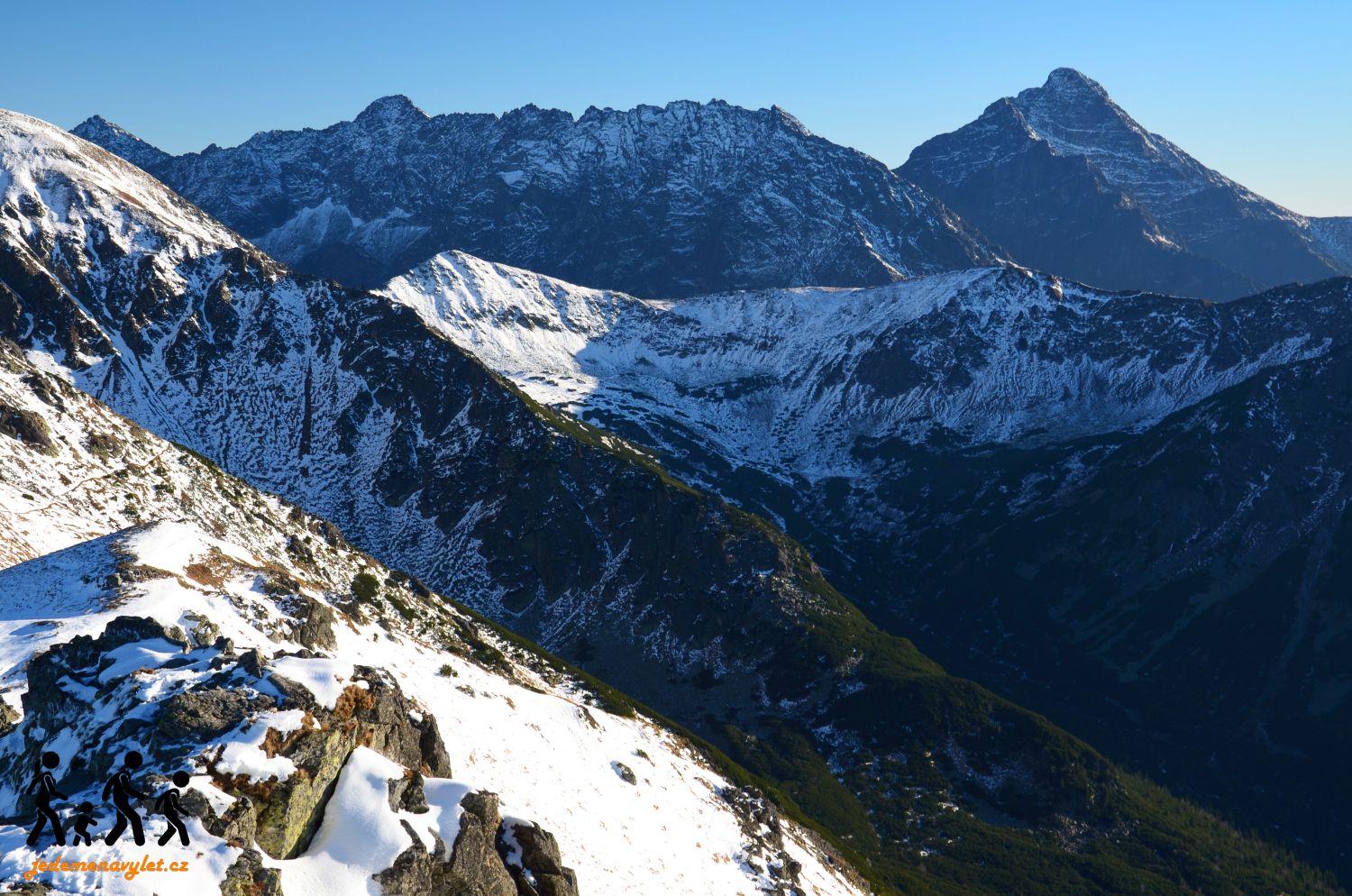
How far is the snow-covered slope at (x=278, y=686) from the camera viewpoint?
53.0m

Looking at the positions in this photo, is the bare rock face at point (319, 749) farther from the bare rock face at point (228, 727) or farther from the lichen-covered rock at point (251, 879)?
the lichen-covered rock at point (251, 879)

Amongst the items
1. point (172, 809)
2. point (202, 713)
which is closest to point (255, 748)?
point (202, 713)

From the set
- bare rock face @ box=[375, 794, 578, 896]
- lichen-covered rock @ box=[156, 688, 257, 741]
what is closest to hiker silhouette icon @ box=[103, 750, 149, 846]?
lichen-covered rock @ box=[156, 688, 257, 741]

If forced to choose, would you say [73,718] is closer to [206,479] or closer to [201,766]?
[201,766]

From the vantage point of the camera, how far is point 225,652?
63.5 meters

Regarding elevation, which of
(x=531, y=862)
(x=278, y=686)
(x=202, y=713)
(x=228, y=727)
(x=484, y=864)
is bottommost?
(x=531, y=862)

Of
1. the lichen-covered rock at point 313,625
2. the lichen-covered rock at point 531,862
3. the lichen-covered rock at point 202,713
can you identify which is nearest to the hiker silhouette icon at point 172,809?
the lichen-covered rock at point 202,713

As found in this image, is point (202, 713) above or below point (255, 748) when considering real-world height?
above

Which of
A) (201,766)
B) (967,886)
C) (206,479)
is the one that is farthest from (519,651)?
(201,766)

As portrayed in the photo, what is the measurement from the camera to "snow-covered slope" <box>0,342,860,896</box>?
53.0m

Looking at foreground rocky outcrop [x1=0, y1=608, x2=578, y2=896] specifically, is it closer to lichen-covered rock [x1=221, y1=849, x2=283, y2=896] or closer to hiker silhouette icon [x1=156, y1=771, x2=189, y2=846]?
lichen-covered rock [x1=221, y1=849, x2=283, y2=896]

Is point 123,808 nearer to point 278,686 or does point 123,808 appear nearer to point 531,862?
point 278,686

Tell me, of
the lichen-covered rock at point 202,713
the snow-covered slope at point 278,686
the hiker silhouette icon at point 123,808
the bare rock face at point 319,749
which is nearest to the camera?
the hiker silhouette icon at point 123,808

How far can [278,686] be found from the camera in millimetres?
58250
